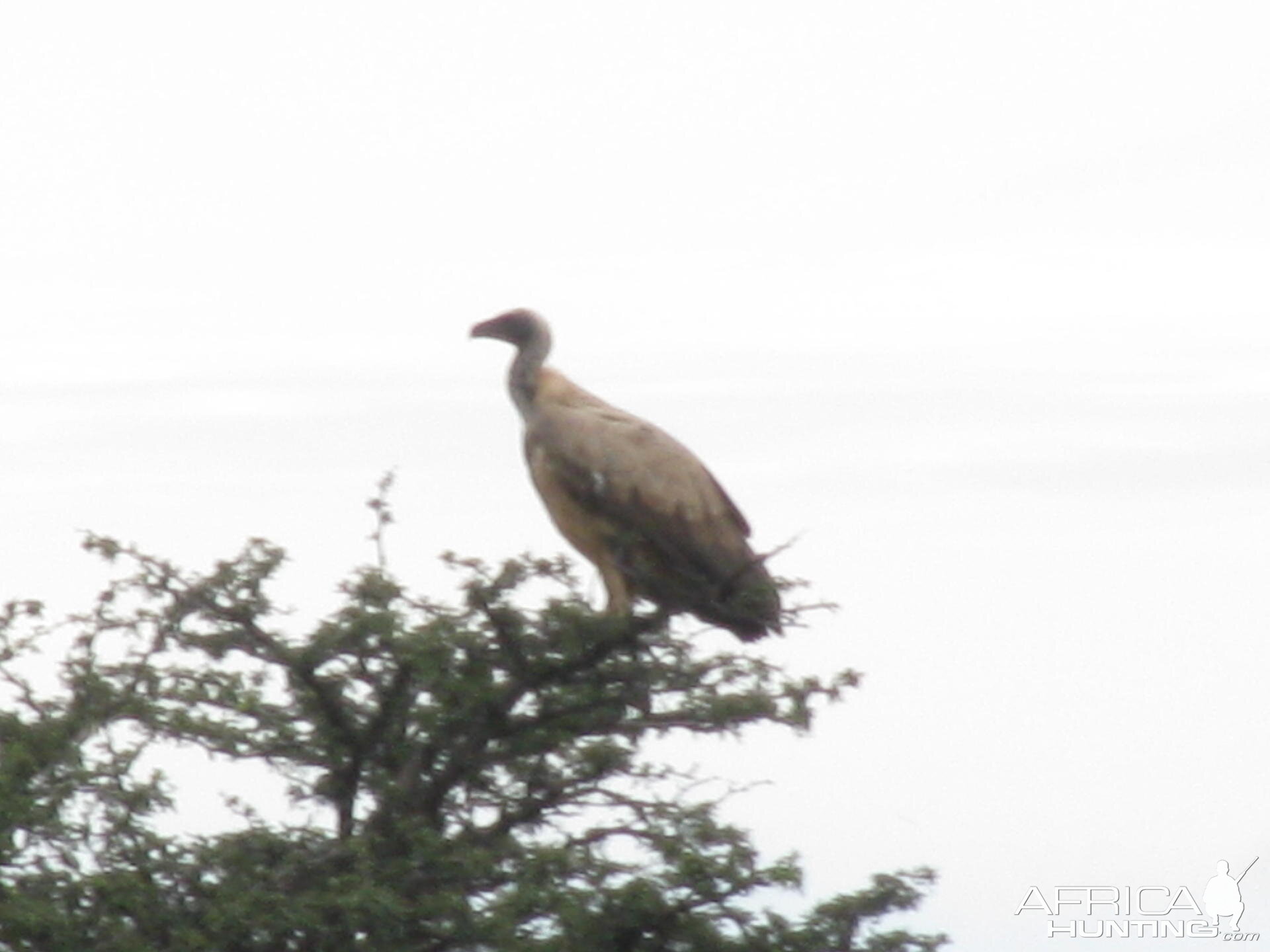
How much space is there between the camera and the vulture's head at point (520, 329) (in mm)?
14461

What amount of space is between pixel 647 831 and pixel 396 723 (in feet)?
3.38

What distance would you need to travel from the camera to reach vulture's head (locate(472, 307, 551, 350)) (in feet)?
47.4

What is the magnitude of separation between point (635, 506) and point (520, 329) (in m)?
1.61

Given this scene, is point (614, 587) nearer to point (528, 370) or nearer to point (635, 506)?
point (635, 506)

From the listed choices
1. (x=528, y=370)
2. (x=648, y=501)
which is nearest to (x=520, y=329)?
(x=528, y=370)

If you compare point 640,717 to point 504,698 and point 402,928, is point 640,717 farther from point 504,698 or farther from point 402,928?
point 402,928

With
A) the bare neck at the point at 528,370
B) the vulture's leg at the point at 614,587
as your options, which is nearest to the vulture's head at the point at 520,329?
the bare neck at the point at 528,370

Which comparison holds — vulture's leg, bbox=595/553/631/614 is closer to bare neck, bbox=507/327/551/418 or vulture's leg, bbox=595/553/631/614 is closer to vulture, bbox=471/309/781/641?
vulture, bbox=471/309/781/641

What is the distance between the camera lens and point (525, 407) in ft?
46.0

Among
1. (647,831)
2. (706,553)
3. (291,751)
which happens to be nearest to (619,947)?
(647,831)

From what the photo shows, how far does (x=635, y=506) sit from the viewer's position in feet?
43.5

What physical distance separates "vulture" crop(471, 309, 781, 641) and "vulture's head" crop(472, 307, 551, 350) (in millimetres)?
909

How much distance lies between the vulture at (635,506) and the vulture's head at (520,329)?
0.91m

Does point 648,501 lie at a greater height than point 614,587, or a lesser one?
greater
